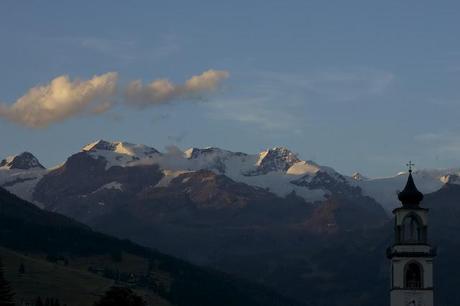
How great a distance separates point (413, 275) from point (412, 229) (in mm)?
3751

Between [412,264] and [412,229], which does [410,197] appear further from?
[412,264]

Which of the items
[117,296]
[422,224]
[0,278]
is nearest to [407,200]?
[422,224]

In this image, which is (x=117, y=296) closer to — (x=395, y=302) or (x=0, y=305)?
(x=0, y=305)

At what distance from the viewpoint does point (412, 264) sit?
356 feet

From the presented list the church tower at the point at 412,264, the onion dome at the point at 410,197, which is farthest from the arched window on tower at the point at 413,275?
the onion dome at the point at 410,197

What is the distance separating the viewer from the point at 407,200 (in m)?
111

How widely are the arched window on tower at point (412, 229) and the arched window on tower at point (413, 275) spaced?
200cm

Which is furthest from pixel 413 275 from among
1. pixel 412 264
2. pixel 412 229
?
pixel 412 229

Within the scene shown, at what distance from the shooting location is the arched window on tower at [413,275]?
4259 inches

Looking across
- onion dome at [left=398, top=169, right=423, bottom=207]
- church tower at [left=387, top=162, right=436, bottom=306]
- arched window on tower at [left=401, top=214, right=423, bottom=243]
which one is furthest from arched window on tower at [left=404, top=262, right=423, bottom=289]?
onion dome at [left=398, top=169, right=423, bottom=207]

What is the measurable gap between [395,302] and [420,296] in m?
2.05

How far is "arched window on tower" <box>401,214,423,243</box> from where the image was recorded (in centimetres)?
10844

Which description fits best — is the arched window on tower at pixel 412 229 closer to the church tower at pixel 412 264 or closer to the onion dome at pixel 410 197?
the church tower at pixel 412 264

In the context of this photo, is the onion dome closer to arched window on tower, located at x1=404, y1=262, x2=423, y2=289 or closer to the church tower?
the church tower
